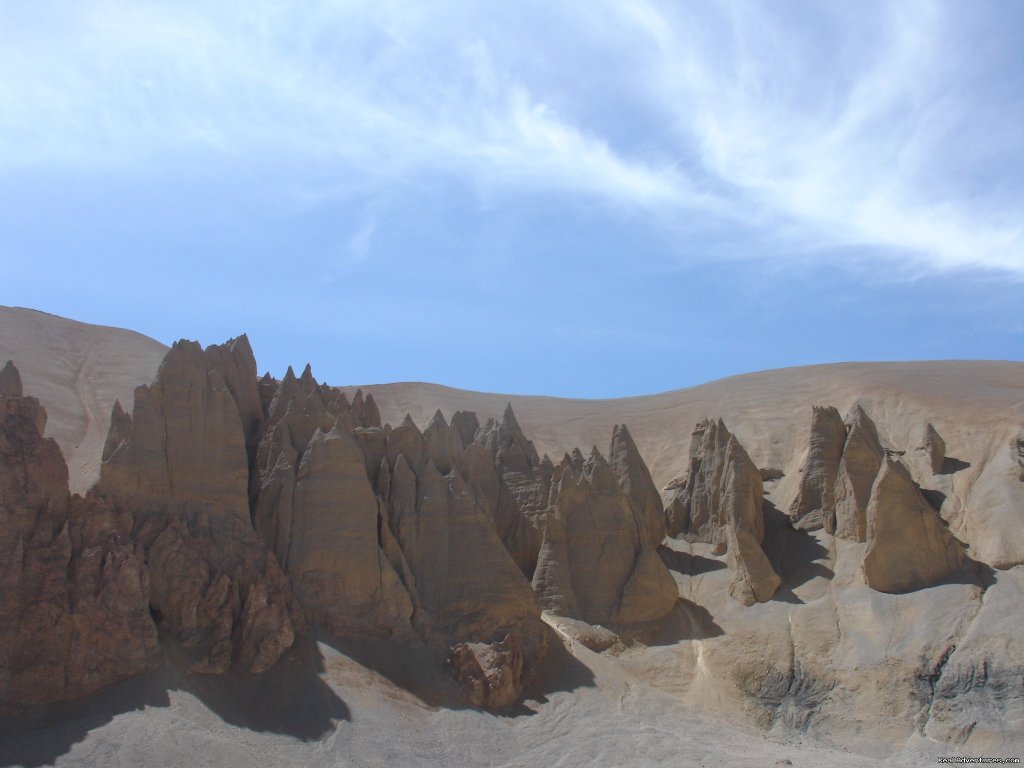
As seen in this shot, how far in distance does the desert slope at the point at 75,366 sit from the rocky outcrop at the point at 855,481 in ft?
108

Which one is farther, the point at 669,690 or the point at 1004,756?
the point at 669,690

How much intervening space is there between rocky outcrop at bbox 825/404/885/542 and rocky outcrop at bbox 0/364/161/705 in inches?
1165

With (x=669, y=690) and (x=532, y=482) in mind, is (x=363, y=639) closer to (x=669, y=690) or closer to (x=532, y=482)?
(x=669, y=690)

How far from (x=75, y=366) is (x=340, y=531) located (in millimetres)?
37469

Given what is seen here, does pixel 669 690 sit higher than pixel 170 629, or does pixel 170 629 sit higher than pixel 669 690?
pixel 170 629

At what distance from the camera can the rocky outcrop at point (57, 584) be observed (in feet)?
90.3

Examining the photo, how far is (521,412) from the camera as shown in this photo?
78.8 m

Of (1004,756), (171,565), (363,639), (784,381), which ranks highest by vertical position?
(784,381)

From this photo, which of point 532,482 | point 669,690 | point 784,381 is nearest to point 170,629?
point 669,690

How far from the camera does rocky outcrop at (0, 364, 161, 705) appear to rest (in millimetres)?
27516

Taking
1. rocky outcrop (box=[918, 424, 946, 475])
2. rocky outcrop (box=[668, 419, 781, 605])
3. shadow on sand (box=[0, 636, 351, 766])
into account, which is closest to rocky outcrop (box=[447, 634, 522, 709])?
shadow on sand (box=[0, 636, 351, 766])

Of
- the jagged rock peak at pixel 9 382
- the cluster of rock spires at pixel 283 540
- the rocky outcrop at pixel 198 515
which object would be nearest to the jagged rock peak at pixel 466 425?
the cluster of rock spires at pixel 283 540

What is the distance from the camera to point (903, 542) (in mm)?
40188

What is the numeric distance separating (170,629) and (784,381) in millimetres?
56031
